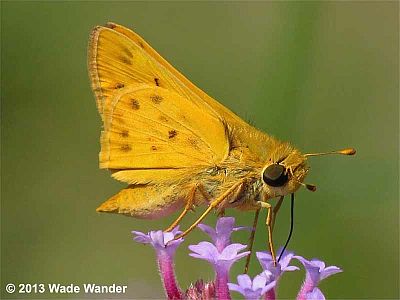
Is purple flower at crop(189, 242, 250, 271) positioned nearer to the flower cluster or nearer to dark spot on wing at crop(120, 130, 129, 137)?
the flower cluster

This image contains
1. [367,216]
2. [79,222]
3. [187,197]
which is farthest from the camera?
[79,222]

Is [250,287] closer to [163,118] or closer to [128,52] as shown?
[163,118]

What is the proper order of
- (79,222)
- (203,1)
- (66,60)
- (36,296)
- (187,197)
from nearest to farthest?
(187,197)
(36,296)
(79,222)
(66,60)
(203,1)

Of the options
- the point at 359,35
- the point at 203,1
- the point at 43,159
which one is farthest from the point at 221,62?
the point at 43,159

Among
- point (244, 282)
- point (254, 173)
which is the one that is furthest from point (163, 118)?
point (244, 282)

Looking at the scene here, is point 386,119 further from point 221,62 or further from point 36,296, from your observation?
point 36,296

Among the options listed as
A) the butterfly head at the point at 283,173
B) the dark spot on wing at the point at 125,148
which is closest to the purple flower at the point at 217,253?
the butterfly head at the point at 283,173
